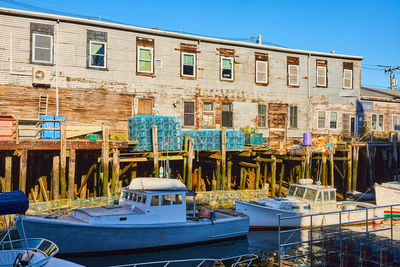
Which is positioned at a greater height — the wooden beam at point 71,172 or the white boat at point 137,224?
the wooden beam at point 71,172

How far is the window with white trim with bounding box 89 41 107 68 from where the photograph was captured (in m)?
22.8

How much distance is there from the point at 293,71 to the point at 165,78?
35.3 ft

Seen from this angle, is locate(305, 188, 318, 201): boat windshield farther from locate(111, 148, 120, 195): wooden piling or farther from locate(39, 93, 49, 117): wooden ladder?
locate(39, 93, 49, 117): wooden ladder

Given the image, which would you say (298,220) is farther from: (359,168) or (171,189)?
(359,168)

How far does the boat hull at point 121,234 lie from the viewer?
43.5 feet

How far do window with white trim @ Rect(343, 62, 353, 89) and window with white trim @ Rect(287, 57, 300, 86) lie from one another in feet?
15.7

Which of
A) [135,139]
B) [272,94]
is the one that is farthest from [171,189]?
[272,94]

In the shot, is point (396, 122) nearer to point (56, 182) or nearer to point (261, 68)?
point (261, 68)

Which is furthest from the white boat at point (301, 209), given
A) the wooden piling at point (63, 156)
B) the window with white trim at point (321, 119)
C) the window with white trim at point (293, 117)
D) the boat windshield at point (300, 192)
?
the window with white trim at point (321, 119)

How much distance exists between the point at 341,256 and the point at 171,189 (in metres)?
7.66

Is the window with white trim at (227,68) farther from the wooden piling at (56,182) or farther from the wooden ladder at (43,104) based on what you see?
the wooden piling at (56,182)

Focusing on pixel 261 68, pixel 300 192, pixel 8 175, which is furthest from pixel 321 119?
pixel 8 175

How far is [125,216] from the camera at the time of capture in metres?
14.3

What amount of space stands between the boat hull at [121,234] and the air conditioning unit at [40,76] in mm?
10100
